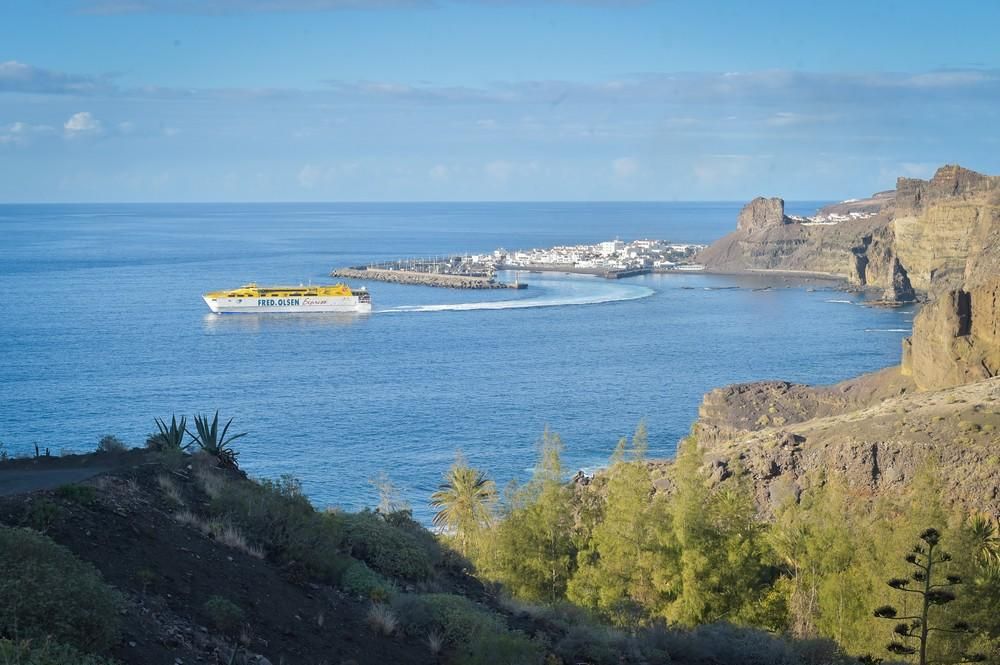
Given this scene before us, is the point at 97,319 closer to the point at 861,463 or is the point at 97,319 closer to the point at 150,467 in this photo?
the point at 861,463

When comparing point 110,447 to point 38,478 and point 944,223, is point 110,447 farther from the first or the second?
point 944,223

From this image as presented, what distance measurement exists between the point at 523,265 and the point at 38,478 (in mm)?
150495

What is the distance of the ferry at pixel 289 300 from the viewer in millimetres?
98637

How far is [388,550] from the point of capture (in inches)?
556

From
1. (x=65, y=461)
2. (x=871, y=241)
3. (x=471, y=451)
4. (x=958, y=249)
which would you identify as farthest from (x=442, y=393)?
(x=871, y=241)

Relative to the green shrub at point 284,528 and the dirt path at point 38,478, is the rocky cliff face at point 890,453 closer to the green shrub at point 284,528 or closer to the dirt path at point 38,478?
the green shrub at point 284,528

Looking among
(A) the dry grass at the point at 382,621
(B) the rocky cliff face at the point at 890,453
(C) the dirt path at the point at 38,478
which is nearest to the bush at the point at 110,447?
(C) the dirt path at the point at 38,478

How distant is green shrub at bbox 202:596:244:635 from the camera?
9789mm

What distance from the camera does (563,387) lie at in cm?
6131

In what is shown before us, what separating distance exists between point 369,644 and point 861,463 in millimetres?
24743

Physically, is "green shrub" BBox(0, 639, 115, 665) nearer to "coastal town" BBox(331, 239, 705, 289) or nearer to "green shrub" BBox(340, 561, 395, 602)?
"green shrub" BBox(340, 561, 395, 602)

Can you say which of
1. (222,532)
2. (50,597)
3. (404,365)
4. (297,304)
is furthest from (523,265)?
(50,597)

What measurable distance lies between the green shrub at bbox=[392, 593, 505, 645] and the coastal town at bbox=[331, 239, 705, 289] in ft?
378

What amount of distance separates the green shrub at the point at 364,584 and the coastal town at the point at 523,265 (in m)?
115
